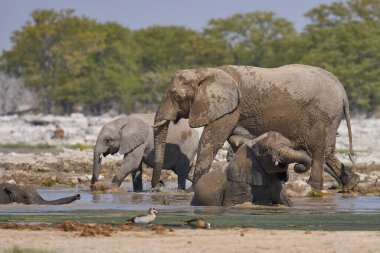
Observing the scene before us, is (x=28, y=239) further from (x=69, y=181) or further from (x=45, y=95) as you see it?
(x=45, y=95)

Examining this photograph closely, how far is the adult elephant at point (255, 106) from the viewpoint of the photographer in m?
21.4

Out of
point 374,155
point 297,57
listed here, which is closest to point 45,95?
point 297,57

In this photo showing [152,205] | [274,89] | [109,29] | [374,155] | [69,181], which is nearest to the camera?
[152,205]

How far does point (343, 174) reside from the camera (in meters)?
22.8

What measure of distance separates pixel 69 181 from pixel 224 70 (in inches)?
244

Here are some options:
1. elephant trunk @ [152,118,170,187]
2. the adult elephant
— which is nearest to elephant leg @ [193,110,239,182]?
the adult elephant

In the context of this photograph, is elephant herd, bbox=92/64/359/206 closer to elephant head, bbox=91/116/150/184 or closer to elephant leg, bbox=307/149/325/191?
elephant leg, bbox=307/149/325/191

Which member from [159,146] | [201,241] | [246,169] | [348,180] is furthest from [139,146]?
[201,241]

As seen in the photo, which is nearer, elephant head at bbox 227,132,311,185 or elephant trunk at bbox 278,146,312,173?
elephant trunk at bbox 278,146,312,173

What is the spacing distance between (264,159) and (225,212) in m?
0.93

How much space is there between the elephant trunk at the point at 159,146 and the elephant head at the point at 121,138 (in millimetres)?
1496

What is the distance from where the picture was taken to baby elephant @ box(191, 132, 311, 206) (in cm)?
1741

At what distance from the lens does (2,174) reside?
1100 inches

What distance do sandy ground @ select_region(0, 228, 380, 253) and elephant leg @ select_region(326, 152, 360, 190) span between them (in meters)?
8.42
